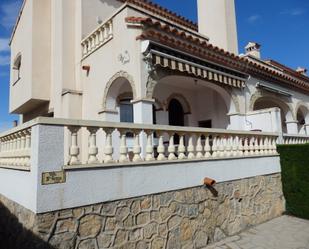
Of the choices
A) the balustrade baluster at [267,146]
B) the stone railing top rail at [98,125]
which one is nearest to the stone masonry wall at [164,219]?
the balustrade baluster at [267,146]

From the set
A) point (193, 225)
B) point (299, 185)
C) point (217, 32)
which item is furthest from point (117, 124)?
point (217, 32)

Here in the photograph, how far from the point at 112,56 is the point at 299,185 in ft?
29.6

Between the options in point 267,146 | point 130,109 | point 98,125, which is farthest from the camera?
point 130,109

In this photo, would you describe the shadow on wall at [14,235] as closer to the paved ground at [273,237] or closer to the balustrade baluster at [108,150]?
the balustrade baluster at [108,150]

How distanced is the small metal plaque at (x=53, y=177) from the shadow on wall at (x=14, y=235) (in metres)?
1.00

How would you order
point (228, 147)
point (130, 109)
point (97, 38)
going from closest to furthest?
point (228, 147), point (97, 38), point (130, 109)

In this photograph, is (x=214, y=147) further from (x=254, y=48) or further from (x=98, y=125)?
(x=254, y=48)

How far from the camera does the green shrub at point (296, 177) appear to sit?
10359mm

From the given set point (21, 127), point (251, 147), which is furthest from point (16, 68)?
point (251, 147)

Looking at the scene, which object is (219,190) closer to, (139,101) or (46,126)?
(139,101)

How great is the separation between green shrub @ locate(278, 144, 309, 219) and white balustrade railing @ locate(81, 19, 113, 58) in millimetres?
8674

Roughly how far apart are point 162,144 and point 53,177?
115 inches

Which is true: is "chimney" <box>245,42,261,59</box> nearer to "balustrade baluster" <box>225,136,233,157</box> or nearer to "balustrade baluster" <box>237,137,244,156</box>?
"balustrade baluster" <box>237,137,244,156</box>

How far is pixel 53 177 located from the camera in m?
4.98
